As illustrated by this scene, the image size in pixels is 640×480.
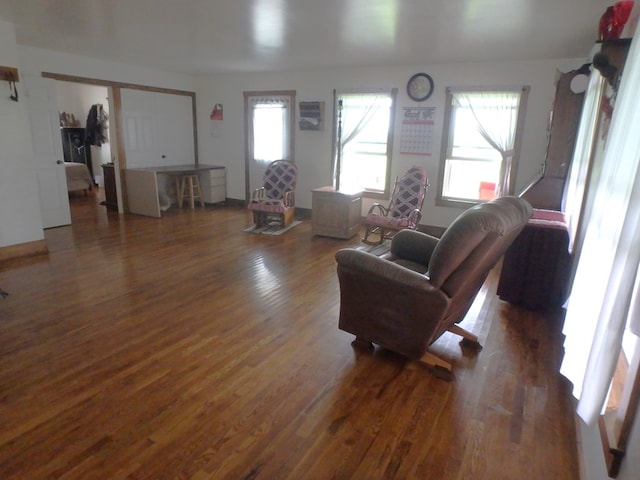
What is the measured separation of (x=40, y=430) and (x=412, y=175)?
4.52 metres

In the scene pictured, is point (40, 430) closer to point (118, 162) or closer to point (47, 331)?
point (47, 331)

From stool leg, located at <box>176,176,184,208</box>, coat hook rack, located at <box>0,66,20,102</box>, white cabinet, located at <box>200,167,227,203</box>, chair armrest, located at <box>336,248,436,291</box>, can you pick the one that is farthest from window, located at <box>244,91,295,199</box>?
chair armrest, located at <box>336,248,436,291</box>

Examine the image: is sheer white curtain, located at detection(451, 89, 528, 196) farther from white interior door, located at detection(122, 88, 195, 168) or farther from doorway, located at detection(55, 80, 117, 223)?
doorway, located at detection(55, 80, 117, 223)

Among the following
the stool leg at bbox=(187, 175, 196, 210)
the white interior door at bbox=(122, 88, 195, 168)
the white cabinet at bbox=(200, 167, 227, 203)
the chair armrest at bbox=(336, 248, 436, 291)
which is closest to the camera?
the chair armrest at bbox=(336, 248, 436, 291)

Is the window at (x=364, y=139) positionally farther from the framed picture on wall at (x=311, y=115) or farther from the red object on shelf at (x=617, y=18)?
the red object on shelf at (x=617, y=18)

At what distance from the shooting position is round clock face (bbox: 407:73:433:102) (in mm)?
5465

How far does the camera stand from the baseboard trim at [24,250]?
4242 mm

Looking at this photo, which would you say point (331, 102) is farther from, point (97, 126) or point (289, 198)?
point (97, 126)

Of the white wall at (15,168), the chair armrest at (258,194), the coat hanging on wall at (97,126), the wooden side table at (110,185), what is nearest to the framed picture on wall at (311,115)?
the chair armrest at (258,194)

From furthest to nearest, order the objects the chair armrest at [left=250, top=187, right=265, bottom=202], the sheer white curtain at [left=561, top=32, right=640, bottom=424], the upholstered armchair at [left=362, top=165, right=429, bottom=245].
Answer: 1. the chair armrest at [left=250, top=187, right=265, bottom=202]
2. the upholstered armchair at [left=362, top=165, right=429, bottom=245]
3. the sheer white curtain at [left=561, top=32, right=640, bottom=424]

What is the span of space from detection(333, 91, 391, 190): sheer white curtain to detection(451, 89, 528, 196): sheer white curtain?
110 cm

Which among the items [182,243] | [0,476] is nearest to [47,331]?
[0,476]

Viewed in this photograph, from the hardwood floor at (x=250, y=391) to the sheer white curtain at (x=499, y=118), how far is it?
8.13ft

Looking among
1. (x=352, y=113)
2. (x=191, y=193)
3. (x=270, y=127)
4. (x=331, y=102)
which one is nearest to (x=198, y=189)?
(x=191, y=193)
